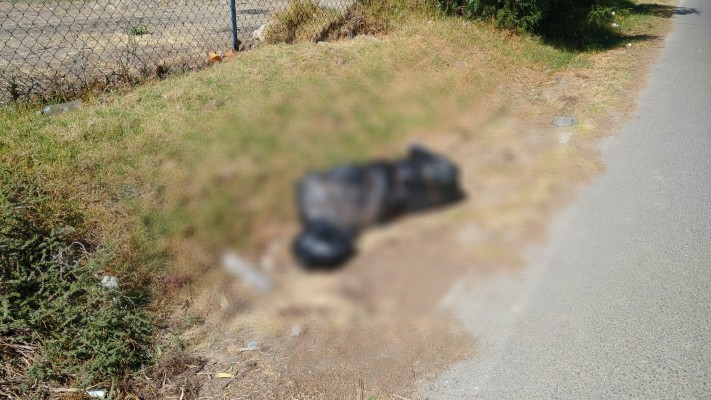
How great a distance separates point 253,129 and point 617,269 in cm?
256

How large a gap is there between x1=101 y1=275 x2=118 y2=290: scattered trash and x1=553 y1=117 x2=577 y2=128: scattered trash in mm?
4304

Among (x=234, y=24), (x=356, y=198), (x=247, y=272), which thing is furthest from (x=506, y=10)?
(x=247, y=272)

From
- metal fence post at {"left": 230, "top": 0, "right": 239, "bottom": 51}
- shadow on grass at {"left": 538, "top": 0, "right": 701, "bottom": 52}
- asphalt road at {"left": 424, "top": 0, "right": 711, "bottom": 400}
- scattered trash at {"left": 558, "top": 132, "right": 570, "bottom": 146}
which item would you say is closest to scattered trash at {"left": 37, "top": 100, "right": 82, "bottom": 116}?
metal fence post at {"left": 230, "top": 0, "right": 239, "bottom": 51}

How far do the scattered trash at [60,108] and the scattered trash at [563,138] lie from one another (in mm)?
4018

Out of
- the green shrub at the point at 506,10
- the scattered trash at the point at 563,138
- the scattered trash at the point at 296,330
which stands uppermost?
the green shrub at the point at 506,10

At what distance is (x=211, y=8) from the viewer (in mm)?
8688

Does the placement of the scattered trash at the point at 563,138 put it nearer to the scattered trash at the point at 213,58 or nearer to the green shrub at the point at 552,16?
the green shrub at the point at 552,16

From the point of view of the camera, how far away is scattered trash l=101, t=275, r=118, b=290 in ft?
9.23

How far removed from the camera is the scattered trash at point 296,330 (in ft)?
9.19

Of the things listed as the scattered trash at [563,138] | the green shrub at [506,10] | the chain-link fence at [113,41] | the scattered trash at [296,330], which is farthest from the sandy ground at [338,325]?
the green shrub at [506,10]

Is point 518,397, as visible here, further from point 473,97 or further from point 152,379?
point 473,97

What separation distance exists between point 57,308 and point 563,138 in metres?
Answer: 4.32

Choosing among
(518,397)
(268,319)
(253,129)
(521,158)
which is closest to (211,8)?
(253,129)

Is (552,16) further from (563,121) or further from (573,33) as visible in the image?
(563,121)
